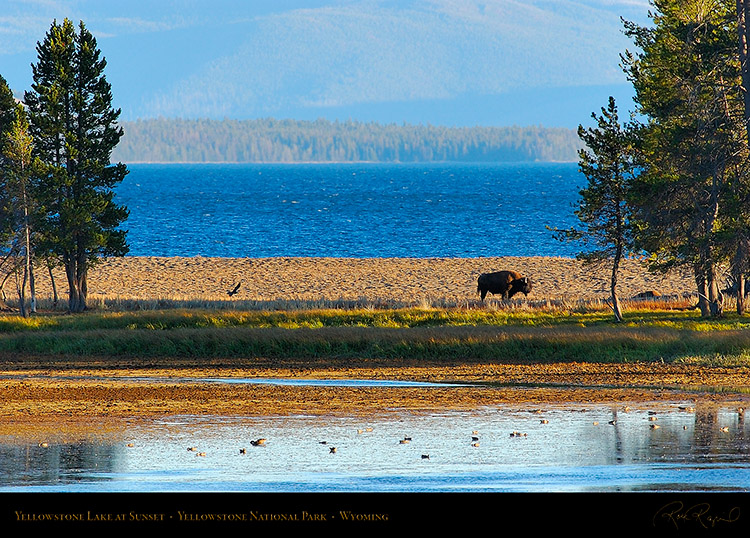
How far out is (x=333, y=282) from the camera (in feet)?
187

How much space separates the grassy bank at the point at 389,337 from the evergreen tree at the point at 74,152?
584cm

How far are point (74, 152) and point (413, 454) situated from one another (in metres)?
29.4

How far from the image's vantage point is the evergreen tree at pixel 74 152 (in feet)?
133

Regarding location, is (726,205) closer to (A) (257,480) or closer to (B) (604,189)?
(B) (604,189)

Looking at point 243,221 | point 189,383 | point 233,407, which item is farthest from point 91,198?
point 243,221

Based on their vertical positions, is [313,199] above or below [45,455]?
above

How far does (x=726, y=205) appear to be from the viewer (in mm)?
33062

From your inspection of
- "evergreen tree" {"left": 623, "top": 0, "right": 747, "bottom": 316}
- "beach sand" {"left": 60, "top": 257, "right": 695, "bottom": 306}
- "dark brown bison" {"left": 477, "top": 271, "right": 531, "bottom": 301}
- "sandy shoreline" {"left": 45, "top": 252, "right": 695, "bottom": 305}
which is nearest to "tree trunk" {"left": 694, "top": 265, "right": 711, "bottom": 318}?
"evergreen tree" {"left": 623, "top": 0, "right": 747, "bottom": 316}

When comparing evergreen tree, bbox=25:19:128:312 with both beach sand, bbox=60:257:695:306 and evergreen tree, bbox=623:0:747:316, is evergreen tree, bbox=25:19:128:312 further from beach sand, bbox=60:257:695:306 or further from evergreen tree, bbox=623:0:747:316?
evergreen tree, bbox=623:0:747:316

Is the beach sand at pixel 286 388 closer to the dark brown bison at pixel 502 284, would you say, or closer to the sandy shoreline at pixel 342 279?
the dark brown bison at pixel 502 284

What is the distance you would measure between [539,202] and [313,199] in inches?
1482
